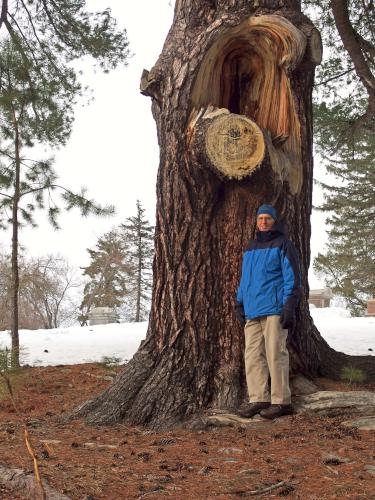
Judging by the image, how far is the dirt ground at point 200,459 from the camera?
228 centimetres

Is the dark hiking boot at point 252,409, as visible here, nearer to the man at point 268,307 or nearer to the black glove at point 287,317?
the man at point 268,307

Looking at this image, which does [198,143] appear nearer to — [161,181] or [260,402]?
[161,181]

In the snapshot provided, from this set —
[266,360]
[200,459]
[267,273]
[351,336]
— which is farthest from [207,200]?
[351,336]

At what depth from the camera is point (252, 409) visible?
372 centimetres

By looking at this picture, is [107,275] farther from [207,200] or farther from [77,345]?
[207,200]

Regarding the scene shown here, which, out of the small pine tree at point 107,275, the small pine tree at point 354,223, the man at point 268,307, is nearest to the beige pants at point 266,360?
the man at point 268,307

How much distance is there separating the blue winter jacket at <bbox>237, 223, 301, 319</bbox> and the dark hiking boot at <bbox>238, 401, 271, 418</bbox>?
61cm

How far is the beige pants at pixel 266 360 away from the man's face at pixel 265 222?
2.16 feet

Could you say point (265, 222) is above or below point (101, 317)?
above

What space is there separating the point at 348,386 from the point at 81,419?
81.6 inches

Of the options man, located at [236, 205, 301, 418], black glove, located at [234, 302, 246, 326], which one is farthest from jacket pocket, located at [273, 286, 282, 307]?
black glove, located at [234, 302, 246, 326]

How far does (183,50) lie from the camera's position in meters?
4.14

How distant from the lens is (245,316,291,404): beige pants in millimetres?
3756

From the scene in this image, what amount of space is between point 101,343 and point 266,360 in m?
6.15
